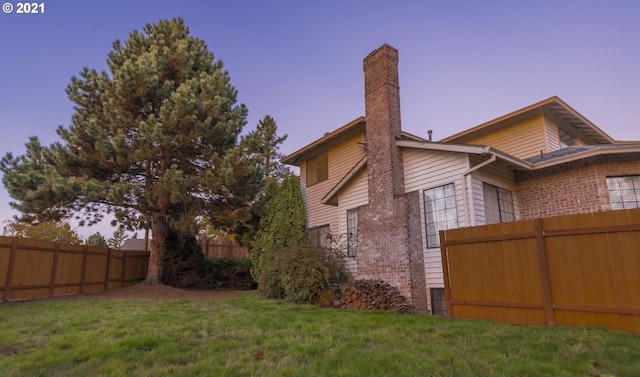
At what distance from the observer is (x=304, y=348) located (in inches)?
Result: 181

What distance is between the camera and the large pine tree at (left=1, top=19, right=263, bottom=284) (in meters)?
12.9

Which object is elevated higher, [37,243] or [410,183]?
[410,183]

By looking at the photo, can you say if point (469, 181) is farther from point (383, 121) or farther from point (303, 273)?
point (303, 273)

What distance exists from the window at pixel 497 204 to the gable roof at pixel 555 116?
332cm

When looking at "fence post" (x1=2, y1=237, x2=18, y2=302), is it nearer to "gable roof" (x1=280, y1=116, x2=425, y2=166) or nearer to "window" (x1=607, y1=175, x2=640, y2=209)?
"gable roof" (x1=280, y1=116, x2=425, y2=166)

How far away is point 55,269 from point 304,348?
11.0m

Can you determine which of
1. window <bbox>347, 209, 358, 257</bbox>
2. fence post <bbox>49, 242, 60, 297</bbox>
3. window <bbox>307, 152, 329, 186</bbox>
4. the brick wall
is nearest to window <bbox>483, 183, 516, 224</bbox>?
the brick wall

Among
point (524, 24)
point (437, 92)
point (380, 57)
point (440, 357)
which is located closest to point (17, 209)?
point (380, 57)

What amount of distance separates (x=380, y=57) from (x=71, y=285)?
40.3 feet

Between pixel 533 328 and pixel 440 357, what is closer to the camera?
pixel 440 357

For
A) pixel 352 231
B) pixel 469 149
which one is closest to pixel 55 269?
pixel 352 231

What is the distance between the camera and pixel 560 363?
3.88m

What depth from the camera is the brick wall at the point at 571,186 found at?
353 inches

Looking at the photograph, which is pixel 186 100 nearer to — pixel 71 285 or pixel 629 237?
pixel 71 285
